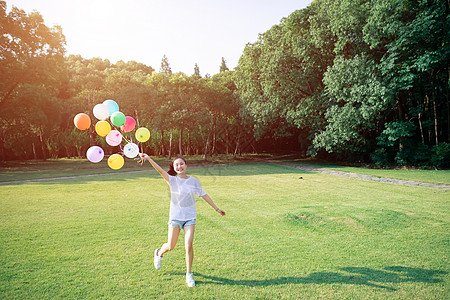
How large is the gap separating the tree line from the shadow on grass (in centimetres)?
1144

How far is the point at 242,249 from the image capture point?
178 inches

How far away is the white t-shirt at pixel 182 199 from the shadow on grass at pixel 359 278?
861mm

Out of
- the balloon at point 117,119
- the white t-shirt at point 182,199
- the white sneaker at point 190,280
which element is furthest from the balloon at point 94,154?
the white sneaker at point 190,280

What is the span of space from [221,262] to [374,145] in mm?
16176

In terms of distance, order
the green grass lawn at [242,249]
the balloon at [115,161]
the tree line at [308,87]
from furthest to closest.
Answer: the tree line at [308,87] < the balloon at [115,161] < the green grass lawn at [242,249]

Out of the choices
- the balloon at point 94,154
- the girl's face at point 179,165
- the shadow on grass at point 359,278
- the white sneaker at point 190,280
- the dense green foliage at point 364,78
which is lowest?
the shadow on grass at point 359,278

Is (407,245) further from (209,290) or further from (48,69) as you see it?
(48,69)

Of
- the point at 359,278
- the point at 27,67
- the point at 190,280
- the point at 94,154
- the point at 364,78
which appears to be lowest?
the point at 359,278

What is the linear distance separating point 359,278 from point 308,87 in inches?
646

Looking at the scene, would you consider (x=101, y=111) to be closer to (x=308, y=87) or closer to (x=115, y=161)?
(x=115, y=161)

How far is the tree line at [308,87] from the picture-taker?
542 inches

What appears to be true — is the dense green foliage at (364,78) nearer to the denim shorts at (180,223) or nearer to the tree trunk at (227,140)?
the tree trunk at (227,140)

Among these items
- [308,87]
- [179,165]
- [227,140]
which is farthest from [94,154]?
[227,140]

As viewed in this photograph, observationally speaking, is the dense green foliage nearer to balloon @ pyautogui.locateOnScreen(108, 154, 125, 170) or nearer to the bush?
the bush
